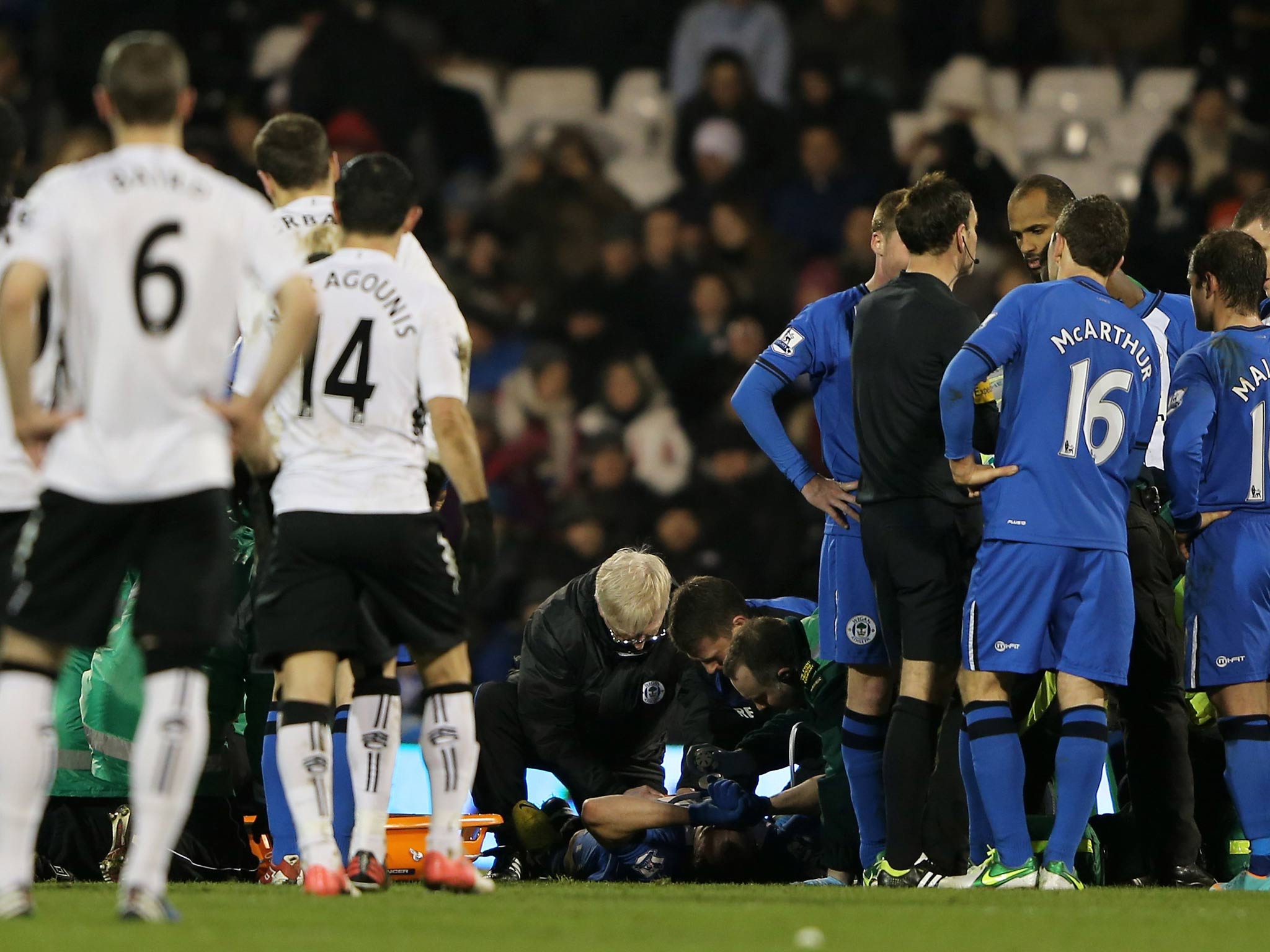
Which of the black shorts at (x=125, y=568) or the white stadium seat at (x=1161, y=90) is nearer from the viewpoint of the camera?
the black shorts at (x=125, y=568)

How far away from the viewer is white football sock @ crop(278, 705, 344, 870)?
17.4 feet

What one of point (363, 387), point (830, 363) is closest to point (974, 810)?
point (830, 363)

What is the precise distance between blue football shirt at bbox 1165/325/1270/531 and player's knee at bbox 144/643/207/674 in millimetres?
3612

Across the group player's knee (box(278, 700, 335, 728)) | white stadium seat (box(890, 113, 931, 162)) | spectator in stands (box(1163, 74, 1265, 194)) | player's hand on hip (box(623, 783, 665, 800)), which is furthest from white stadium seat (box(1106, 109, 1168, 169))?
player's knee (box(278, 700, 335, 728))

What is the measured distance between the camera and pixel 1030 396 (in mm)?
6199

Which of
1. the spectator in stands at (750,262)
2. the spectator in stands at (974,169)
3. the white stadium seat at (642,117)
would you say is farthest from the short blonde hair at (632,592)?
the white stadium seat at (642,117)

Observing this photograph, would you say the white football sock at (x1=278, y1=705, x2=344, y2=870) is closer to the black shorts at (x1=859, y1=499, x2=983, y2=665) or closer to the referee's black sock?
the referee's black sock

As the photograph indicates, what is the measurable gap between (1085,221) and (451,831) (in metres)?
2.90

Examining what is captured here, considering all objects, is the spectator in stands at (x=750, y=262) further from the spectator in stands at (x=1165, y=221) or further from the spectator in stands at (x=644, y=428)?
the spectator in stands at (x=1165, y=221)

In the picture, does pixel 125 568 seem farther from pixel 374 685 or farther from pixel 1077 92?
pixel 1077 92

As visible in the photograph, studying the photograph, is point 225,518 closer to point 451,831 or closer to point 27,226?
point 27,226

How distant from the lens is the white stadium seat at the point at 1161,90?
1410cm

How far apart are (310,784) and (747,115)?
9.27 meters

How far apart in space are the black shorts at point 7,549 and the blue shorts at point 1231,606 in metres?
3.89
